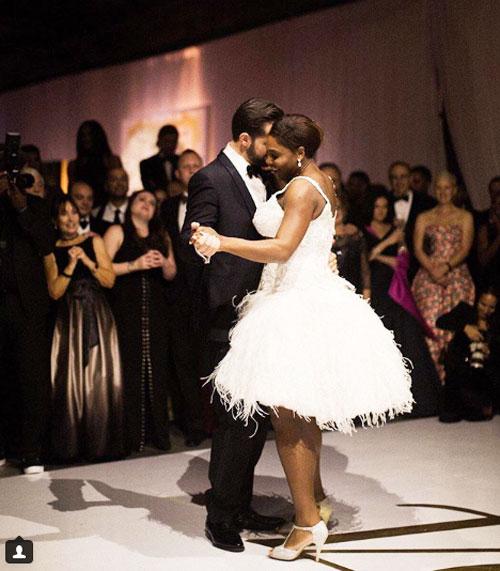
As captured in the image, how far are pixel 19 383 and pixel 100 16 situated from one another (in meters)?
6.53

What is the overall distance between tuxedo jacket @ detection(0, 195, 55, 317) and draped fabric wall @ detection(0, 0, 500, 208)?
3.92 meters

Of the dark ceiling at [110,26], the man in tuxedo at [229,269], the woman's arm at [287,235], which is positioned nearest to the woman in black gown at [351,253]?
the man in tuxedo at [229,269]

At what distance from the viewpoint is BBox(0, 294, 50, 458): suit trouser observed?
4895 millimetres

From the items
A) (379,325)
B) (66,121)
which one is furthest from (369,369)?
(66,121)

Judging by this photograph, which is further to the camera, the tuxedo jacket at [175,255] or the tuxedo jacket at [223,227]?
the tuxedo jacket at [175,255]

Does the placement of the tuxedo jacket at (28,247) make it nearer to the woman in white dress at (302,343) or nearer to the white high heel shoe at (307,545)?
the woman in white dress at (302,343)

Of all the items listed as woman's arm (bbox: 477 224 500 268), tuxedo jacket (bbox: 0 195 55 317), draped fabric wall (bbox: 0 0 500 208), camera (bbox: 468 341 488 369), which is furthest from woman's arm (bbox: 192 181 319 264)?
draped fabric wall (bbox: 0 0 500 208)

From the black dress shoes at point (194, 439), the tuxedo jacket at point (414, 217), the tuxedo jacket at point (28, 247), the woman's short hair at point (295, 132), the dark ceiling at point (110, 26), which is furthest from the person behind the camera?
the dark ceiling at point (110, 26)

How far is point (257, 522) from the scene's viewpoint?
13.1 feet

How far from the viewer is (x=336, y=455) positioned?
521 cm

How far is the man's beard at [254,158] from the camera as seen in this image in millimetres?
3834

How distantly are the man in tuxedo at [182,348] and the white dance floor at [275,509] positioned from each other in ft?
0.85

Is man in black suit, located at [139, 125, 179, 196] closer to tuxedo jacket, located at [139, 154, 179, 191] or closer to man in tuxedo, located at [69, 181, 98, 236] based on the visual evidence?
tuxedo jacket, located at [139, 154, 179, 191]

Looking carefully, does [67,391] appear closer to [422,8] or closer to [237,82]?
[422,8]
